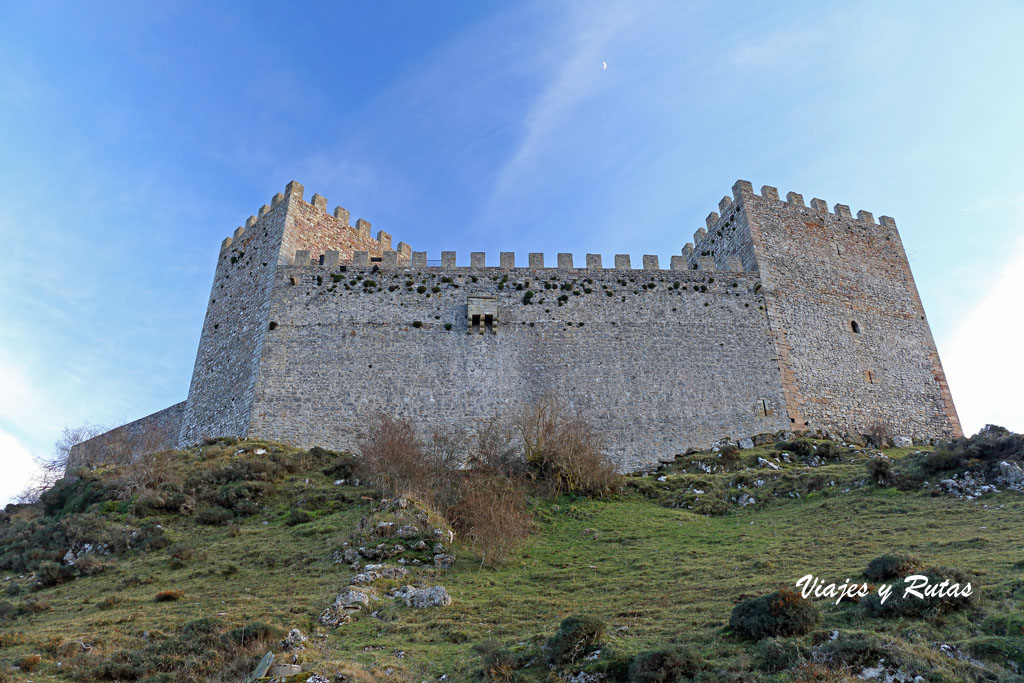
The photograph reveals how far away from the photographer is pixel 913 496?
56.9ft

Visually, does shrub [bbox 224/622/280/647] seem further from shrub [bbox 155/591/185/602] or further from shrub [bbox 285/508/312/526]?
shrub [bbox 285/508/312/526]

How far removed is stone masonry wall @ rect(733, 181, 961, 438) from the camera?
89.1 ft

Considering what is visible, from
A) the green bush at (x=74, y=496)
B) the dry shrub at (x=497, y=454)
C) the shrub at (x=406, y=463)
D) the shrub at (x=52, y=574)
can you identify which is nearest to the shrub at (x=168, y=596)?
the shrub at (x=52, y=574)

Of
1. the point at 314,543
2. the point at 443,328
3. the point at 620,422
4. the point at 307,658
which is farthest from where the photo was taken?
the point at 443,328

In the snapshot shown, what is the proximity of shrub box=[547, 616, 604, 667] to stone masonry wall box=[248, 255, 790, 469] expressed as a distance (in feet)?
49.8

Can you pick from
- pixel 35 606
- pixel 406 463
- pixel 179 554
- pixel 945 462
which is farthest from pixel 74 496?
pixel 945 462

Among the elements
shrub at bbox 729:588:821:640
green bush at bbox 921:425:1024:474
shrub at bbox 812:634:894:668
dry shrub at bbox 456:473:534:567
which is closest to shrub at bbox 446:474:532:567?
dry shrub at bbox 456:473:534:567

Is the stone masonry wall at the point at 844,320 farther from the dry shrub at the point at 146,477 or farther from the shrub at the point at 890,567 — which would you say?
the dry shrub at the point at 146,477

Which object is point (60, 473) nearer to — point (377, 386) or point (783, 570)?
point (377, 386)

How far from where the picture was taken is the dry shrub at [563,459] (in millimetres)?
21047

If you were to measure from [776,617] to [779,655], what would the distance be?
3.29 feet

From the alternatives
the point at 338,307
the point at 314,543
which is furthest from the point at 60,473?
the point at 314,543

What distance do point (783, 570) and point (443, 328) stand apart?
16.6 metres

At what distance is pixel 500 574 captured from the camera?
14.7 m
